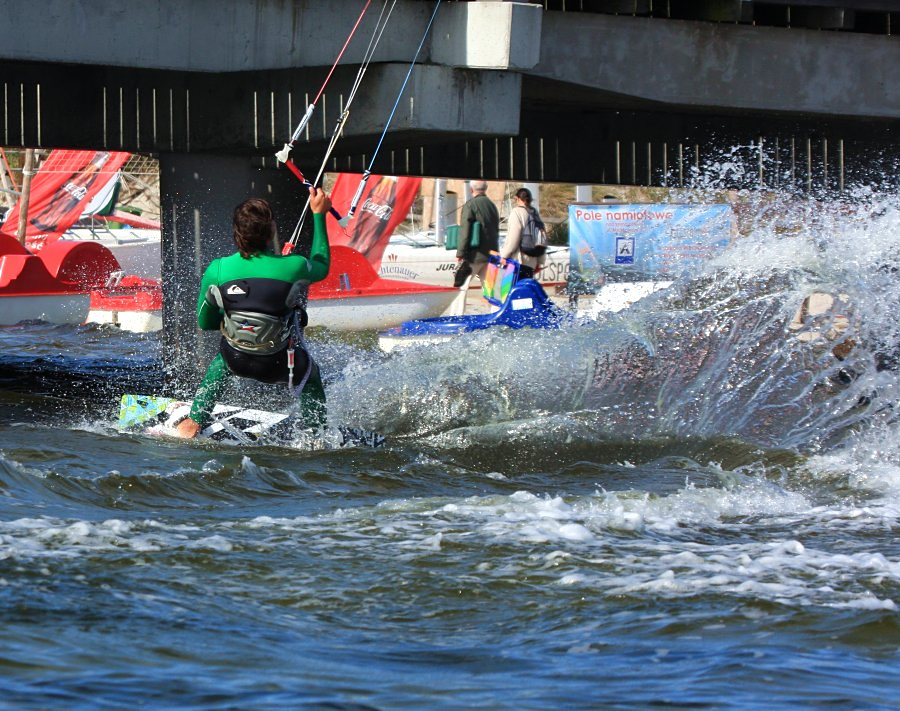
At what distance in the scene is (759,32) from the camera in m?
14.3

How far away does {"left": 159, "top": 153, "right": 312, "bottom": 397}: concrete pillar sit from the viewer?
14.6m

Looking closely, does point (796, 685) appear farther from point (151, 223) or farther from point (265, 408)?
point (151, 223)

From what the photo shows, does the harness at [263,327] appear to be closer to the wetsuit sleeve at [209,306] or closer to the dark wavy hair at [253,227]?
the wetsuit sleeve at [209,306]

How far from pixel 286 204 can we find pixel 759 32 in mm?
5306

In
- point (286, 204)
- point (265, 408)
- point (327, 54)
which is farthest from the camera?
point (286, 204)

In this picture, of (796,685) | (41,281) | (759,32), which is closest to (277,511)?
(796,685)

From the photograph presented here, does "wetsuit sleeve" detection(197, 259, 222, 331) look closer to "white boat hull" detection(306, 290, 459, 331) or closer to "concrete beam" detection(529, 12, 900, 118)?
"concrete beam" detection(529, 12, 900, 118)

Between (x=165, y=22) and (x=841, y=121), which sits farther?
(x=841, y=121)

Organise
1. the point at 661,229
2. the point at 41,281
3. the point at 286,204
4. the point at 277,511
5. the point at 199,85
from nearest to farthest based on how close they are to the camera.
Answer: the point at 277,511 → the point at 199,85 → the point at 286,204 → the point at 661,229 → the point at 41,281

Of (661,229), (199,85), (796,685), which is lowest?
(796,685)

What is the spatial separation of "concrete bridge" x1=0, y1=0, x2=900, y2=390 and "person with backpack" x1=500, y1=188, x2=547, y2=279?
3.42 feet

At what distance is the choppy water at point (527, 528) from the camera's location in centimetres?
483

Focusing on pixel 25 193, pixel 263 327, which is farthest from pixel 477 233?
pixel 25 193

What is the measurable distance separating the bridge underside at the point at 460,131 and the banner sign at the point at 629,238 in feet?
11.9
